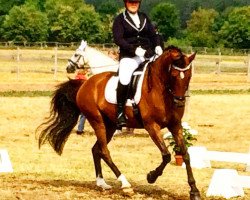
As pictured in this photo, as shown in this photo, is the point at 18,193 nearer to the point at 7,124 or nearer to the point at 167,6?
the point at 7,124

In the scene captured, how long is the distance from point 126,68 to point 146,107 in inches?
25.8

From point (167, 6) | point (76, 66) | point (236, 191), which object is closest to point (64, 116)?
point (236, 191)

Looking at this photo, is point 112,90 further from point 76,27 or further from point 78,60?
point 76,27

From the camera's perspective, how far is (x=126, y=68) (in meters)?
9.77

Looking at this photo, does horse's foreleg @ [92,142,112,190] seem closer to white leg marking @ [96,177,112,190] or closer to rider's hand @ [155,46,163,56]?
white leg marking @ [96,177,112,190]

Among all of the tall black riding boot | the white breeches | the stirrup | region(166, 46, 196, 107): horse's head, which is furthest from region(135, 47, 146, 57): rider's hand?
the stirrup

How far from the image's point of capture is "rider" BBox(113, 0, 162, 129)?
32.0ft

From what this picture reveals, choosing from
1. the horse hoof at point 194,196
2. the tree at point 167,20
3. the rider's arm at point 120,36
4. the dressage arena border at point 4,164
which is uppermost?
the rider's arm at point 120,36

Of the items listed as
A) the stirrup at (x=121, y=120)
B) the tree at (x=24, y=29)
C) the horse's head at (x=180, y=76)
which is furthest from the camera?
the tree at (x=24, y=29)

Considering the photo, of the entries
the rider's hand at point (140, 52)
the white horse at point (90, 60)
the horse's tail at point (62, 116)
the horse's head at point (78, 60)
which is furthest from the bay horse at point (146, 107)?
the horse's head at point (78, 60)

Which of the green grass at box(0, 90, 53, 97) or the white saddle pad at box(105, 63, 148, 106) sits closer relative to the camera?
the white saddle pad at box(105, 63, 148, 106)

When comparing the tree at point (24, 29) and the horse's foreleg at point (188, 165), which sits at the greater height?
the horse's foreleg at point (188, 165)

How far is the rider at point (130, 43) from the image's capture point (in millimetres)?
9758

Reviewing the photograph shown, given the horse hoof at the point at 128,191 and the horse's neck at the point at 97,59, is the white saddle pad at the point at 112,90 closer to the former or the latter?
the horse hoof at the point at 128,191
